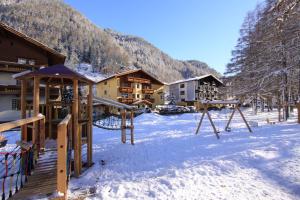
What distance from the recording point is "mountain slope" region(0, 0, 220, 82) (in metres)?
105

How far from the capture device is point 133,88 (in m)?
44.0

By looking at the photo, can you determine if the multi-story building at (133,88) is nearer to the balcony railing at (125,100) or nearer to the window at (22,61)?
the balcony railing at (125,100)

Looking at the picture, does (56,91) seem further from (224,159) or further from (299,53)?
(299,53)

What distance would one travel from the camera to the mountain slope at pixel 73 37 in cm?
10534

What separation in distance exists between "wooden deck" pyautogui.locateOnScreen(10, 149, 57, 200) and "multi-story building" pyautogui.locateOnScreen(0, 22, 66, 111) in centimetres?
1488

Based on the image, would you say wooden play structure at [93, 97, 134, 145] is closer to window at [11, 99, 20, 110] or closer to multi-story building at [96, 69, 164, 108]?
multi-story building at [96, 69, 164, 108]

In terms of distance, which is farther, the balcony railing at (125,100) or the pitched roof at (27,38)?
the balcony railing at (125,100)

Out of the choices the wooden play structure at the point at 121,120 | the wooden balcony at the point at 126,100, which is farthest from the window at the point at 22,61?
the wooden balcony at the point at 126,100

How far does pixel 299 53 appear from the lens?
15.4 metres

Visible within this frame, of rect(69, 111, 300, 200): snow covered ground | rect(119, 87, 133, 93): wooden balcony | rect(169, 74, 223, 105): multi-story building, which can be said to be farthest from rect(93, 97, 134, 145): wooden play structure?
rect(169, 74, 223, 105): multi-story building

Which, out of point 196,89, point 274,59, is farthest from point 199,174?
point 196,89

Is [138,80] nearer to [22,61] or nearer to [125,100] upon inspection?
[125,100]

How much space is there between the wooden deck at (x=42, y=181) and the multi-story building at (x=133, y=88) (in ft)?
117

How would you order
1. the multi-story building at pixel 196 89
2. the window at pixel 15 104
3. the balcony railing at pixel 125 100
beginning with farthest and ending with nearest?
the multi-story building at pixel 196 89
the balcony railing at pixel 125 100
the window at pixel 15 104
